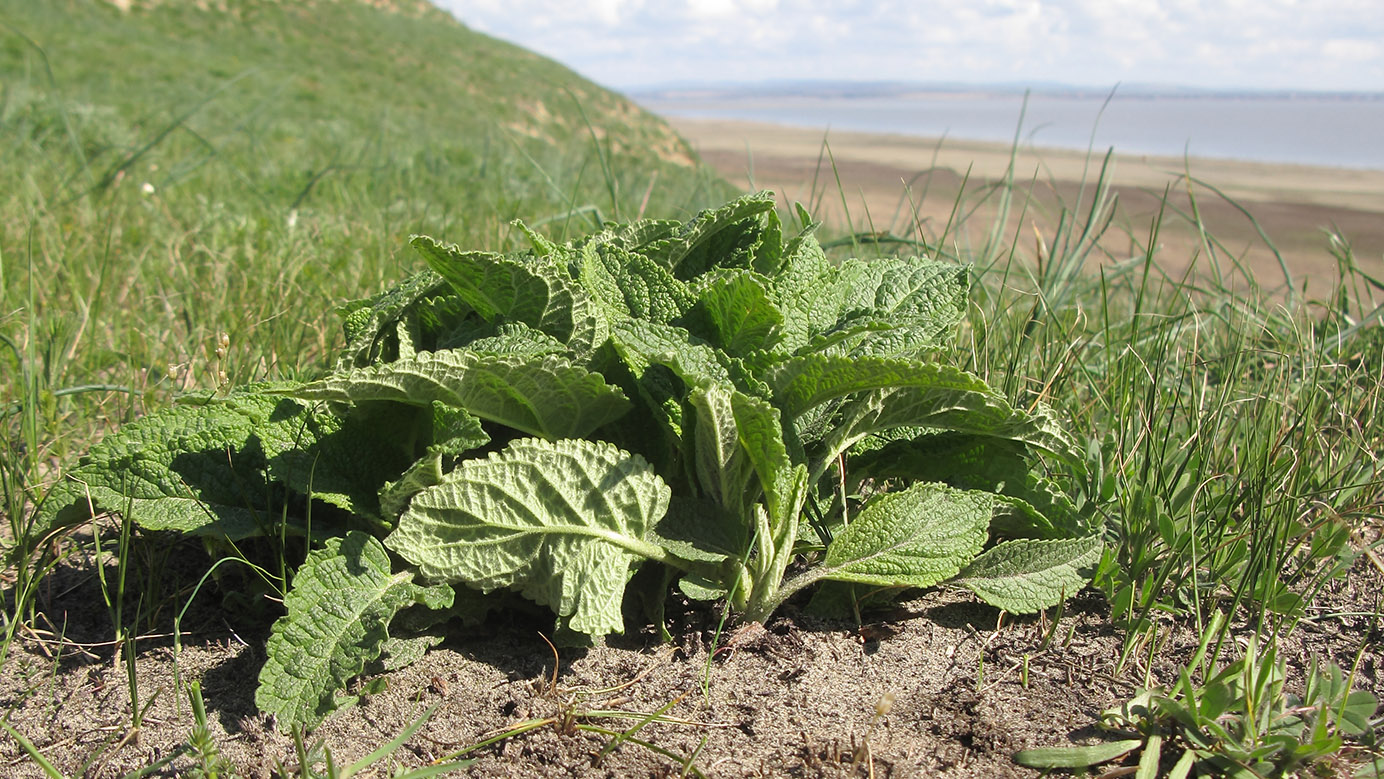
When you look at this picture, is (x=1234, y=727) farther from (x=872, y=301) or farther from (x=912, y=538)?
(x=872, y=301)

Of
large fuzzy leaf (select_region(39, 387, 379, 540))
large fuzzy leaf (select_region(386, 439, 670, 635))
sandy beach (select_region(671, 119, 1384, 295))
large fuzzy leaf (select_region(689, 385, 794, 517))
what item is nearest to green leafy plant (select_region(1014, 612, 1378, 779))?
large fuzzy leaf (select_region(689, 385, 794, 517))

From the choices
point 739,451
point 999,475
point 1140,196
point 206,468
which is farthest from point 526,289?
point 1140,196

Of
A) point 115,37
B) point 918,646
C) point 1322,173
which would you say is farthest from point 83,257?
point 1322,173

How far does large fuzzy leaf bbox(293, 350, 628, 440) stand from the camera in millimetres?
1359

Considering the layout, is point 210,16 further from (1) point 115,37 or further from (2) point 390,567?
(2) point 390,567

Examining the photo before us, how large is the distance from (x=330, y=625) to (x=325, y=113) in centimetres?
1614

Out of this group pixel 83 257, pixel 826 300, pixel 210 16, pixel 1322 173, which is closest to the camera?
pixel 826 300

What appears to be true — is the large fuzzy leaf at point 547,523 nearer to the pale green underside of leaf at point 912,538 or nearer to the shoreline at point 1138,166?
the pale green underside of leaf at point 912,538

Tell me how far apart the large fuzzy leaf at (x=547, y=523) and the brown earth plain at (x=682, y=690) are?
0.15m

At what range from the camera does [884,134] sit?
44.1 meters

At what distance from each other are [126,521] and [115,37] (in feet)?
74.7

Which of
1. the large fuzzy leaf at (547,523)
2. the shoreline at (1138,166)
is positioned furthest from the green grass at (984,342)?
the shoreline at (1138,166)

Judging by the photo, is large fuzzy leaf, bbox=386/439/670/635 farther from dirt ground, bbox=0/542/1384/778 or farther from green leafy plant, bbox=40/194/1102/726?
dirt ground, bbox=0/542/1384/778

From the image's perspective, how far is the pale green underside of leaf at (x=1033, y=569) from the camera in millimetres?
1610
